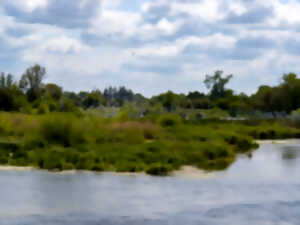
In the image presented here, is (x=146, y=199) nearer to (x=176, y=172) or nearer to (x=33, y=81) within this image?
(x=176, y=172)

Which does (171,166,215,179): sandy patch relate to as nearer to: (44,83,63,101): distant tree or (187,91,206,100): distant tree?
(44,83,63,101): distant tree

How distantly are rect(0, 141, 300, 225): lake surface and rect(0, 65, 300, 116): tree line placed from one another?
3140 cm

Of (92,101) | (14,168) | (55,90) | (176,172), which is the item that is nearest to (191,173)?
(176,172)

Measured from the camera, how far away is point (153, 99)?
393 feet

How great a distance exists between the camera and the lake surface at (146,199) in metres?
18.4

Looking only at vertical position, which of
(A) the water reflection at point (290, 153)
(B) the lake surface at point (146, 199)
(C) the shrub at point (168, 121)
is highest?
(C) the shrub at point (168, 121)

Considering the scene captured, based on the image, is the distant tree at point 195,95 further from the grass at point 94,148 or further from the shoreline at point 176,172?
the shoreline at point 176,172

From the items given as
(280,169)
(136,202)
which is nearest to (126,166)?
(136,202)

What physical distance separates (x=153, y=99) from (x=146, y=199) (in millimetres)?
98699

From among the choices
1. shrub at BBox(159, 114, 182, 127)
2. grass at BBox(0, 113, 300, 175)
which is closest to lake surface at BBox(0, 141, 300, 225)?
grass at BBox(0, 113, 300, 175)

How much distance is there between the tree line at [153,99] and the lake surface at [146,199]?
1236 inches

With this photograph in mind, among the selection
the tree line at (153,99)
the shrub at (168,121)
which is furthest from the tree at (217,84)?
the shrub at (168,121)

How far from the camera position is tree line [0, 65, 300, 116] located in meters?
71.8

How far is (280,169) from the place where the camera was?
1258 inches
